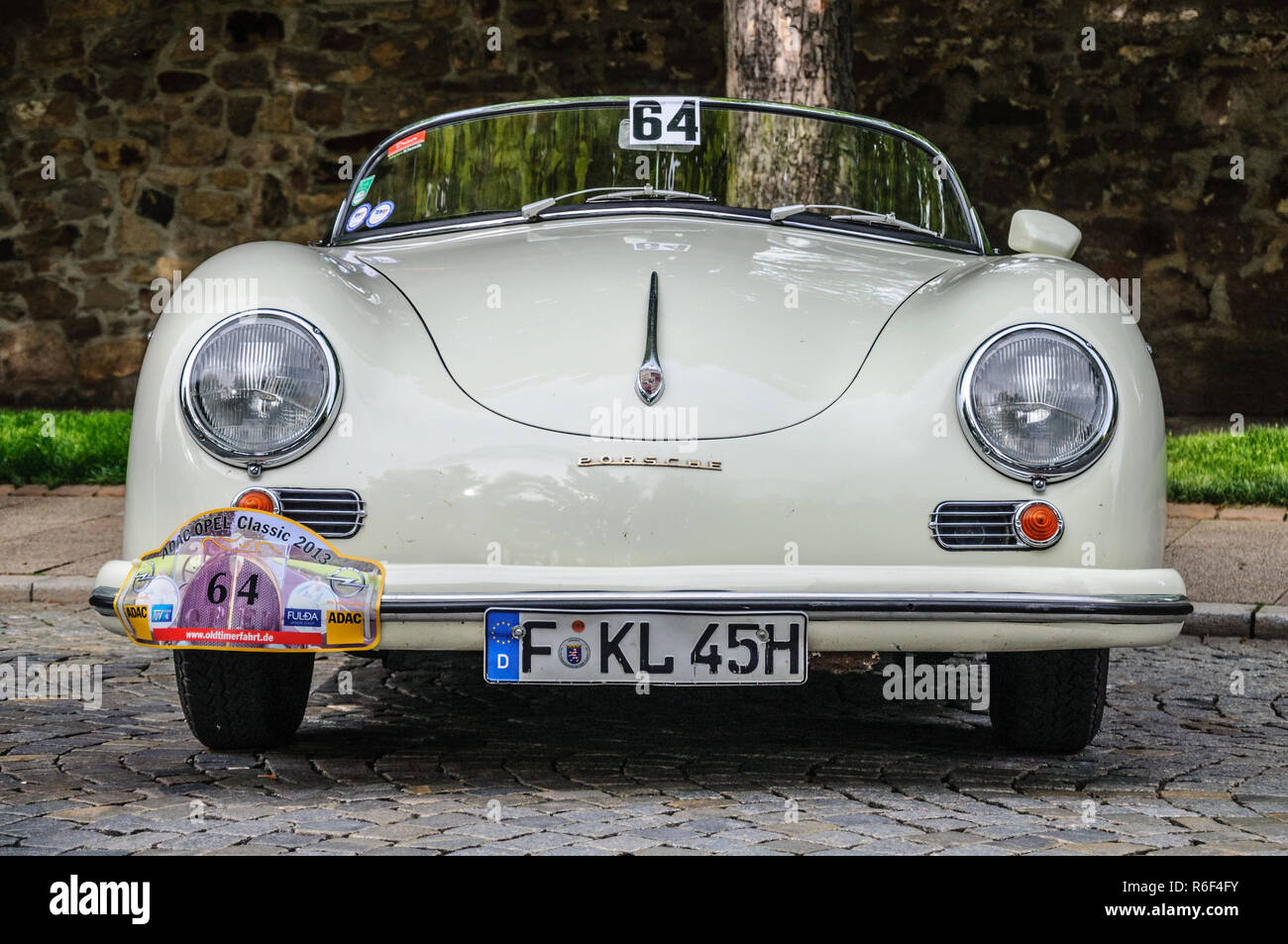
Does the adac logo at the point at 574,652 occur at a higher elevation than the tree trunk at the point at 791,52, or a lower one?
lower

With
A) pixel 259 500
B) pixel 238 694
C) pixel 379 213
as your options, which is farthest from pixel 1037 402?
pixel 379 213

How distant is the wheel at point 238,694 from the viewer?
3492mm

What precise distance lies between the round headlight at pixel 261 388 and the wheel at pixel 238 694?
51cm

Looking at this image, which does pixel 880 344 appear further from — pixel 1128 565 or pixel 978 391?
Answer: pixel 1128 565

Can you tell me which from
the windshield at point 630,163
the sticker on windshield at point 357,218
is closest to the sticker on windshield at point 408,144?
the windshield at point 630,163

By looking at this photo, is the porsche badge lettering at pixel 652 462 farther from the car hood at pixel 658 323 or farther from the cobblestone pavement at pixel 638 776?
the cobblestone pavement at pixel 638 776

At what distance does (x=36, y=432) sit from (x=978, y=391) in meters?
6.96

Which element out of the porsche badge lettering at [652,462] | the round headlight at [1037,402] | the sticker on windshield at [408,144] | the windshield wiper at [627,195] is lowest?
the porsche badge lettering at [652,462]

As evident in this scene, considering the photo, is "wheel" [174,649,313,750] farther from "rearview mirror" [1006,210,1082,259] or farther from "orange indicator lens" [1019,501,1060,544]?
"rearview mirror" [1006,210,1082,259]

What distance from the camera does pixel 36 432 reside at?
355 inches

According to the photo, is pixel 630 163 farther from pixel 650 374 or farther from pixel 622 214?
pixel 650 374

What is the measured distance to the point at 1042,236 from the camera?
4.29 m

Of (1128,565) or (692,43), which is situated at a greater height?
(692,43)
